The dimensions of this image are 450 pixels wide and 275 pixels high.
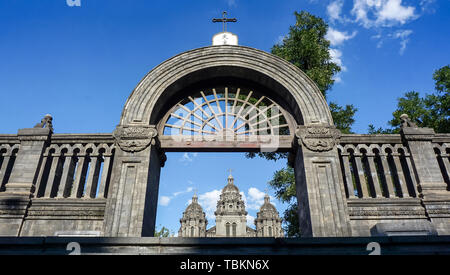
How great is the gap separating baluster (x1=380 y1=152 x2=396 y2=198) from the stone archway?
1.60 meters

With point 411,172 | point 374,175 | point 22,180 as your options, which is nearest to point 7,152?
point 22,180

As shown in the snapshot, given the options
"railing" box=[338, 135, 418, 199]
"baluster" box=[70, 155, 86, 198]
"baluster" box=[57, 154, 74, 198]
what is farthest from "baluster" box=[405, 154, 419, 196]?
"baluster" box=[57, 154, 74, 198]

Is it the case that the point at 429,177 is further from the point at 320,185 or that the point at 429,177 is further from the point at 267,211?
the point at 267,211

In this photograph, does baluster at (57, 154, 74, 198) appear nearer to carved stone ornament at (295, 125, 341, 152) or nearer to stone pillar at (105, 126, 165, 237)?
stone pillar at (105, 126, 165, 237)

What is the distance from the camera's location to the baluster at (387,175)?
396 inches

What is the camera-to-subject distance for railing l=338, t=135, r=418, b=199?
10.2 metres

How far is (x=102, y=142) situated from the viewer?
1105 cm

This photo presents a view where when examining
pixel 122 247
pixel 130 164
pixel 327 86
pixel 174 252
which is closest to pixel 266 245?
pixel 174 252

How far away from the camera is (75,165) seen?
11.4m

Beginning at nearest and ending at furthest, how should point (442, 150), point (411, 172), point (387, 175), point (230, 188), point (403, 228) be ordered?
point (403, 228), point (411, 172), point (387, 175), point (442, 150), point (230, 188)

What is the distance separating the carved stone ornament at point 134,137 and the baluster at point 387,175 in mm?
7582

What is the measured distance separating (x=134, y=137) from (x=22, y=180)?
3615 mm

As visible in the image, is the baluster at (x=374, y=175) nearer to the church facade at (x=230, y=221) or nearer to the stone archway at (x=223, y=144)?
the stone archway at (x=223, y=144)
